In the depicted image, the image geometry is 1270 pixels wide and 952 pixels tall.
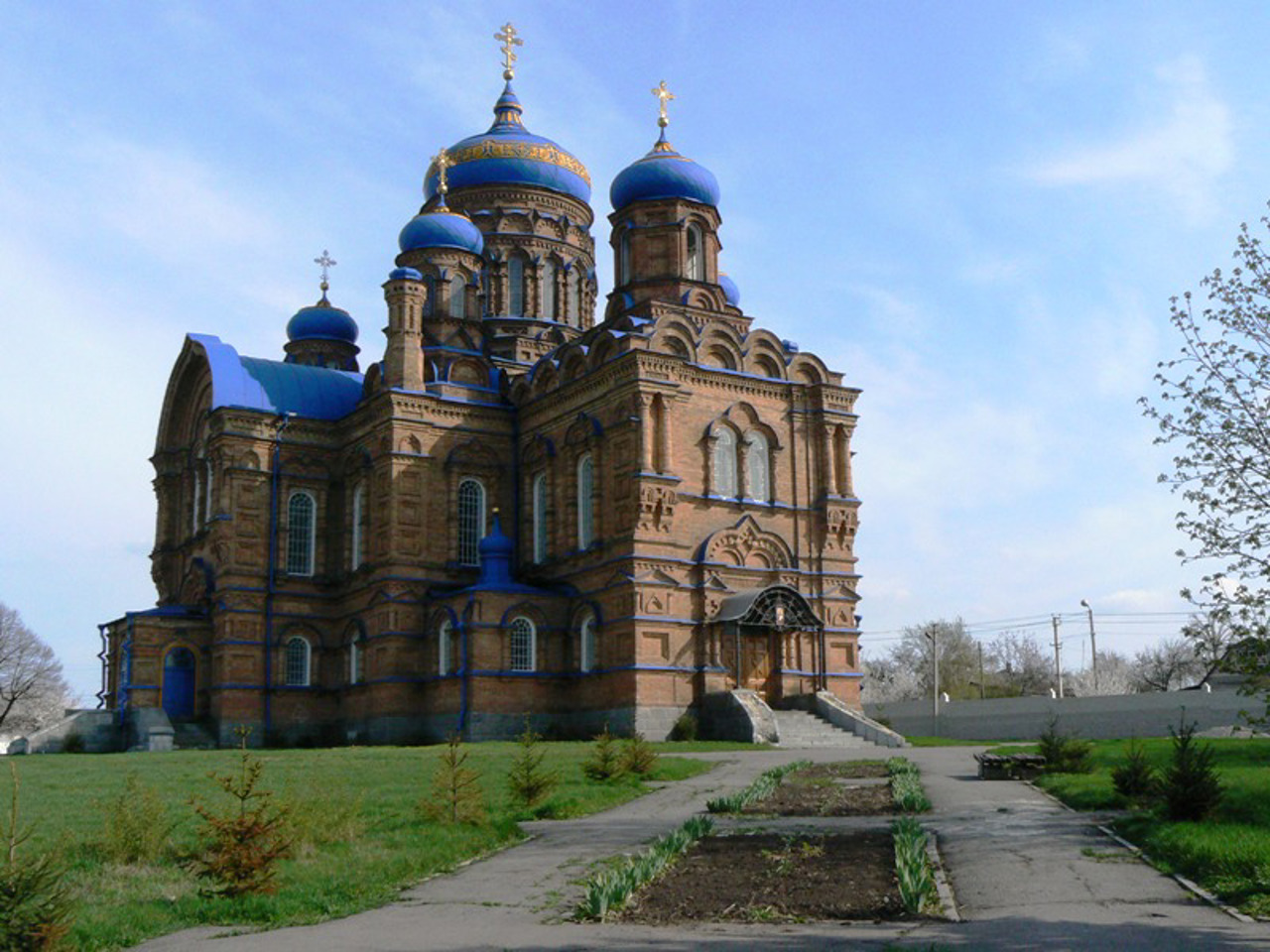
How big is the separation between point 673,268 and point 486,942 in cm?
2905

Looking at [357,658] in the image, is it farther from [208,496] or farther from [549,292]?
[549,292]

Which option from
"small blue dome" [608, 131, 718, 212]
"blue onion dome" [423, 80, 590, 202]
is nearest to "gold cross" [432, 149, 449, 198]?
"blue onion dome" [423, 80, 590, 202]

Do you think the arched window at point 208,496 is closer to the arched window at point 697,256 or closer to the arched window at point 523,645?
the arched window at point 523,645

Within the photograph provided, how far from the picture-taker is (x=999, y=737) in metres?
41.0

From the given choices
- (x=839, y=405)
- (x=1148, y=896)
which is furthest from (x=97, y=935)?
(x=839, y=405)

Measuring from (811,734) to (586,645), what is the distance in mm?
5903

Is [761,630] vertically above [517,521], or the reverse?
[517,521]

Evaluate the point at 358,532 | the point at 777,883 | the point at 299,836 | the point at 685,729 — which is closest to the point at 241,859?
the point at 299,836

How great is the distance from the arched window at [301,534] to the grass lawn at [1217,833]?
24.7m

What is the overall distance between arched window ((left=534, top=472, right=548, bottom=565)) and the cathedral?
0.33 ft

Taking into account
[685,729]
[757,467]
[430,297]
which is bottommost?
[685,729]

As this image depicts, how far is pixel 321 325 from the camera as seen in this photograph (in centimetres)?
4706

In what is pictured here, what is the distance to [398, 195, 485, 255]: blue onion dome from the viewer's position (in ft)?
133

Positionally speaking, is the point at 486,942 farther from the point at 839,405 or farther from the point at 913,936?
the point at 839,405
